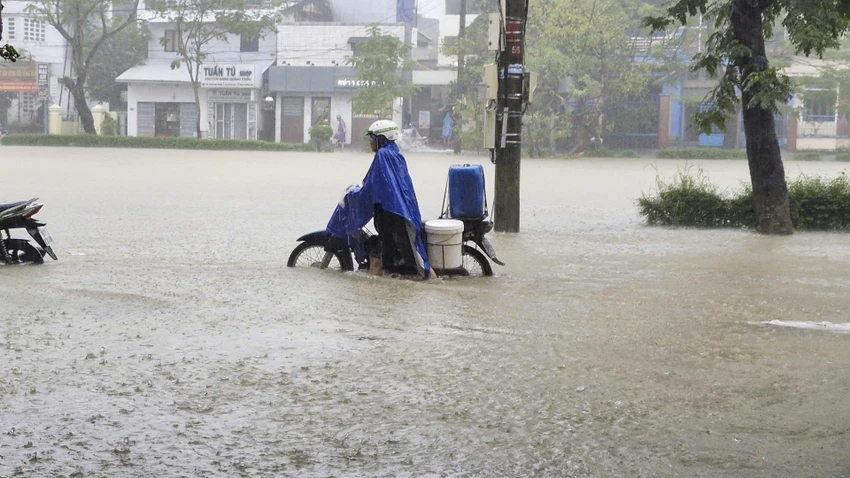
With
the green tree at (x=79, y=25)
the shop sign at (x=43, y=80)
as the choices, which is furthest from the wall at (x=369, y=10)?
the shop sign at (x=43, y=80)

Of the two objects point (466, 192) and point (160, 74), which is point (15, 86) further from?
point (466, 192)

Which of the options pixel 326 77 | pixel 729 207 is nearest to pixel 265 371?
pixel 729 207

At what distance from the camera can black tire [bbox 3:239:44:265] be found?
1161cm

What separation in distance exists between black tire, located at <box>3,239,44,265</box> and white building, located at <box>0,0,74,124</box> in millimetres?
56793

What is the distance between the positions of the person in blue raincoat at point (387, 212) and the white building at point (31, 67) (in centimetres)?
5862

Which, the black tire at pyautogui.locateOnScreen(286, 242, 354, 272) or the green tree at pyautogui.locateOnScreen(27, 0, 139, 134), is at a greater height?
the green tree at pyautogui.locateOnScreen(27, 0, 139, 134)

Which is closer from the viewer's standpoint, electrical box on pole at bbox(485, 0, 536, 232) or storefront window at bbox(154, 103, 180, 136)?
electrical box on pole at bbox(485, 0, 536, 232)

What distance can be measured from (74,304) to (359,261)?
114 inches

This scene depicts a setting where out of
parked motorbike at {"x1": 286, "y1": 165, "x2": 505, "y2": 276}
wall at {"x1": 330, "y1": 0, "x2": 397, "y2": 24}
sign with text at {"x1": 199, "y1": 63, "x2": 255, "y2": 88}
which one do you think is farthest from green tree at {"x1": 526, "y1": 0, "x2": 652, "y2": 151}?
parked motorbike at {"x1": 286, "y1": 165, "x2": 505, "y2": 276}

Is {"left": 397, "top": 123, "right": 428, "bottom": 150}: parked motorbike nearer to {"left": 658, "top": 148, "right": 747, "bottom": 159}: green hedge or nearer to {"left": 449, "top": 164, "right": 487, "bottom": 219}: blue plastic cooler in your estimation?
{"left": 658, "top": 148, "right": 747, "bottom": 159}: green hedge

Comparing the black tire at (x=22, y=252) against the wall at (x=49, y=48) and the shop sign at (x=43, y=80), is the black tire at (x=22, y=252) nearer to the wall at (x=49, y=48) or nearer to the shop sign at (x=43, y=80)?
the shop sign at (x=43, y=80)

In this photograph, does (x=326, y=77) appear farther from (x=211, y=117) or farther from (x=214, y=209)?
(x=214, y=209)

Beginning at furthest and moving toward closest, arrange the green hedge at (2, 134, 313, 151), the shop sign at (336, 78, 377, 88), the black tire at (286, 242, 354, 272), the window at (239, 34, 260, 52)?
the window at (239, 34, 260, 52)
the shop sign at (336, 78, 377, 88)
the green hedge at (2, 134, 313, 151)
the black tire at (286, 242, 354, 272)

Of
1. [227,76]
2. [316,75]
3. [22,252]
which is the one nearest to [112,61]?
[227,76]
